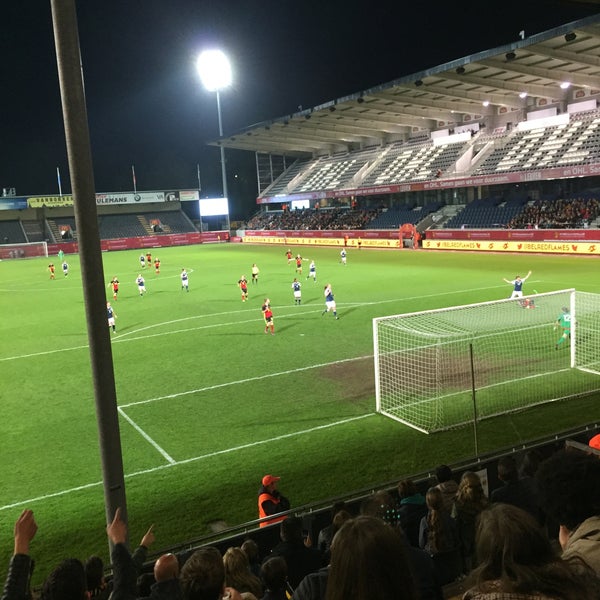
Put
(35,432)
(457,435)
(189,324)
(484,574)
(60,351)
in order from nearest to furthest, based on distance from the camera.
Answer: (484,574), (457,435), (35,432), (60,351), (189,324)

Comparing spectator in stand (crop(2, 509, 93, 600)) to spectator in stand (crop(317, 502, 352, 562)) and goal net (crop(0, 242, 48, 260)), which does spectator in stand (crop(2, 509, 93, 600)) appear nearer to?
spectator in stand (crop(317, 502, 352, 562))

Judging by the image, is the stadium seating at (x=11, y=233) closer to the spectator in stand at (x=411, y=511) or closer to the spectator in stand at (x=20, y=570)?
the spectator in stand at (x=411, y=511)

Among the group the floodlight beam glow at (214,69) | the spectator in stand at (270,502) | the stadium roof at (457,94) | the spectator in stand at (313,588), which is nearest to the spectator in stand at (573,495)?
the spectator in stand at (313,588)

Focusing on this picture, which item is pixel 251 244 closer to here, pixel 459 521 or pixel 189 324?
pixel 189 324

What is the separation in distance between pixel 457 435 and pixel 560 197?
150 feet

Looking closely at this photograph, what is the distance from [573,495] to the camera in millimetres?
2867

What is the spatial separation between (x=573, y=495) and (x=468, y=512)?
3.28 m

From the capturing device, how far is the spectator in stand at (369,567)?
7.16ft

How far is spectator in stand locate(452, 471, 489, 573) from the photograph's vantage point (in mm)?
5805

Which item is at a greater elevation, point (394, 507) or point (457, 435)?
point (394, 507)

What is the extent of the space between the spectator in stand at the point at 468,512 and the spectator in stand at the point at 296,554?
1.52 meters

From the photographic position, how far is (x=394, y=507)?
6289mm

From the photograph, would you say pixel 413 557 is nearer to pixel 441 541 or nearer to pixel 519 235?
pixel 441 541

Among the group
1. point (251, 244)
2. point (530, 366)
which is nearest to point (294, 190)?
point (251, 244)
